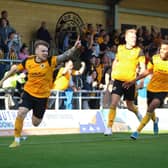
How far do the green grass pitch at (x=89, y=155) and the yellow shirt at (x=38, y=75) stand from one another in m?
1.01

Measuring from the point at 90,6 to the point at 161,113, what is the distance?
8.67 m

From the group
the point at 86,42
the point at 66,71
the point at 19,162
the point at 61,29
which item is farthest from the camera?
the point at 61,29

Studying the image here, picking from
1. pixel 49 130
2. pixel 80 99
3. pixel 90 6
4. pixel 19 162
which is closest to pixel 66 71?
pixel 80 99

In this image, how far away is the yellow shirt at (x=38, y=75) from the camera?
34.4 feet

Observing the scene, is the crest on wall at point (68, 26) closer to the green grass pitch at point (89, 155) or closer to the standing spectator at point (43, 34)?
the standing spectator at point (43, 34)

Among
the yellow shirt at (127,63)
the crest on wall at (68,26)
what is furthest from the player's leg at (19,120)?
the crest on wall at (68,26)

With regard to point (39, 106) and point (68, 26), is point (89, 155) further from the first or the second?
point (68, 26)

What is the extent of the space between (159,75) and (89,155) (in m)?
4.27

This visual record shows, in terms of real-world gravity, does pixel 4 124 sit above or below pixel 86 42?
below

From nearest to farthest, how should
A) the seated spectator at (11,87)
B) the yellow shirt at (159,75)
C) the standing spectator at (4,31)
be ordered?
1. the yellow shirt at (159,75)
2. the seated spectator at (11,87)
3. the standing spectator at (4,31)

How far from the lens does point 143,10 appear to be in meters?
27.4

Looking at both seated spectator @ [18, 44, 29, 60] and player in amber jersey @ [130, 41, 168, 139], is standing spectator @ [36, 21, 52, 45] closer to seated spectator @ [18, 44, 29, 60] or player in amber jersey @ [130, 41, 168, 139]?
seated spectator @ [18, 44, 29, 60]

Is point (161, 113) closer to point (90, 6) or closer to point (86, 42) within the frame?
point (86, 42)

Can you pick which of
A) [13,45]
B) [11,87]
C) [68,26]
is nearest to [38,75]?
[11,87]
